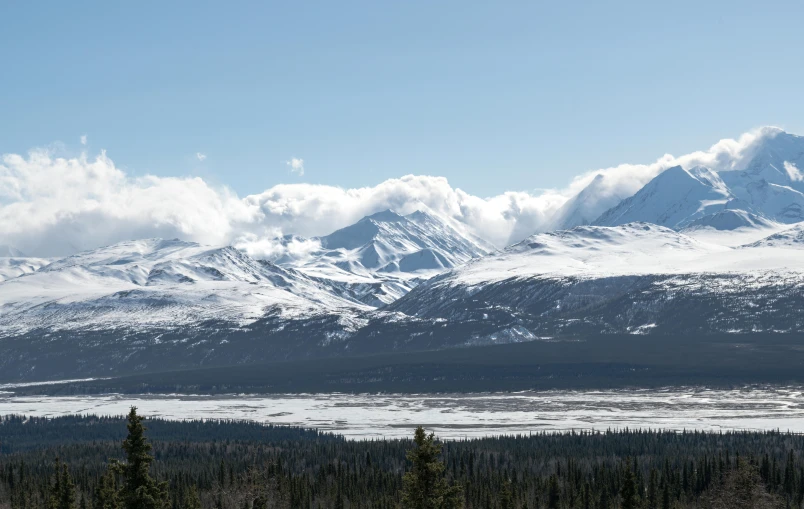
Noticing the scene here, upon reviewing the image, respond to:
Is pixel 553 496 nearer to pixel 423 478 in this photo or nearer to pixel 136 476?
pixel 423 478

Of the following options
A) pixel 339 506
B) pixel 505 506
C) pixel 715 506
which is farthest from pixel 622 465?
pixel 505 506

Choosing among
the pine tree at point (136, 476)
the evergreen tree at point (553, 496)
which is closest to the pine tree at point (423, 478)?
the pine tree at point (136, 476)

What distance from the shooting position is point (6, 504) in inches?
6993

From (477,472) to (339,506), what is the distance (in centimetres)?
3467

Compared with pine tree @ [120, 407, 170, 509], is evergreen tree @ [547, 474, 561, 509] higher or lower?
lower

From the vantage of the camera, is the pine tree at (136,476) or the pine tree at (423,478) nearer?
the pine tree at (423,478)

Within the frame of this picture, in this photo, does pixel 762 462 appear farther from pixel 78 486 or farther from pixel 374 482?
pixel 78 486

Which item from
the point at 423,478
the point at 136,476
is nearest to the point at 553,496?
the point at 423,478

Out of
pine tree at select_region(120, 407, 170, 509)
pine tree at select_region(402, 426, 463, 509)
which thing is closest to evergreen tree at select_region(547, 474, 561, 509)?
pine tree at select_region(402, 426, 463, 509)

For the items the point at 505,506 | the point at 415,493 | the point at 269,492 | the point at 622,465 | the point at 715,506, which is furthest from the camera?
the point at 622,465

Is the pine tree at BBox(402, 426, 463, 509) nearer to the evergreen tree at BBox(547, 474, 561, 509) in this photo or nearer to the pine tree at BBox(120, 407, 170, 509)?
the pine tree at BBox(120, 407, 170, 509)

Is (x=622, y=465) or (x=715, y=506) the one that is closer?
(x=715, y=506)

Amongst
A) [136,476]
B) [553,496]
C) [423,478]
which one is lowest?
[553,496]

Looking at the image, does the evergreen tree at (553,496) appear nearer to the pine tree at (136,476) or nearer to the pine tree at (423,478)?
the pine tree at (423,478)
